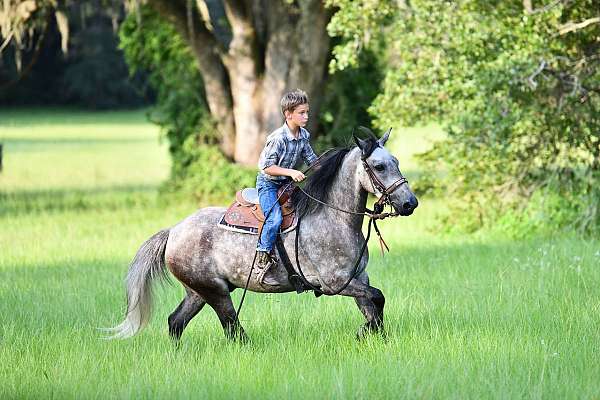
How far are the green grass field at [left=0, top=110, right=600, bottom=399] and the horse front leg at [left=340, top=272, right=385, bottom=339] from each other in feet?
0.54

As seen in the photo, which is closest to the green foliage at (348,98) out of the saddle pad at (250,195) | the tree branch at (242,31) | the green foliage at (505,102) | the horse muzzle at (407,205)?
Result: the tree branch at (242,31)

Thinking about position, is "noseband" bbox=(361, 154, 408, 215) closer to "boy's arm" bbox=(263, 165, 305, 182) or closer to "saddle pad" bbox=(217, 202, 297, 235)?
"boy's arm" bbox=(263, 165, 305, 182)

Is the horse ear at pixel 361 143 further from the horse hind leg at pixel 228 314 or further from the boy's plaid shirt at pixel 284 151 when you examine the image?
the horse hind leg at pixel 228 314

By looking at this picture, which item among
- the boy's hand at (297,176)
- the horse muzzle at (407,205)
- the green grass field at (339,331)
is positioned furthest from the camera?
the boy's hand at (297,176)

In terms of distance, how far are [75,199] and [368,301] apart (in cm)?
1682

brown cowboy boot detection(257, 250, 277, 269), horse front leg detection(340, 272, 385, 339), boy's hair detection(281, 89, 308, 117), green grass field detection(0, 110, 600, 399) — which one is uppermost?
boy's hair detection(281, 89, 308, 117)

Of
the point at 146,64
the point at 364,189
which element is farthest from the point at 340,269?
the point at 146,64

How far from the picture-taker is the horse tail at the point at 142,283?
846cm

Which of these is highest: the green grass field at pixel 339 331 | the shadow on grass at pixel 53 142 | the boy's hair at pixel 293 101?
the boy's hair at pixel 293 101

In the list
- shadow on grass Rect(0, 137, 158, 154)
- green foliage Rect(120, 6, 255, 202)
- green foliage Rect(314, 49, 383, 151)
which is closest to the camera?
green foliage Rect(120, 6, 255, 202)

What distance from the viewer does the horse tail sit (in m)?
8.46

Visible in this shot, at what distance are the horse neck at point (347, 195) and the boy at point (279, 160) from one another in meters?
0.32

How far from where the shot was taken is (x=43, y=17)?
20.1m

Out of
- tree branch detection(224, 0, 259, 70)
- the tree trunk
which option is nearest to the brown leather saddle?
the tree trunk
